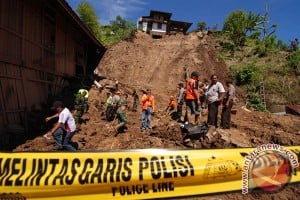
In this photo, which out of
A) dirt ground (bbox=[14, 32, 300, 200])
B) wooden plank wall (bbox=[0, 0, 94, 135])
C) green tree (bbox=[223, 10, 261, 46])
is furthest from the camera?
green tree (bbox=[223, 10, 261, 46])

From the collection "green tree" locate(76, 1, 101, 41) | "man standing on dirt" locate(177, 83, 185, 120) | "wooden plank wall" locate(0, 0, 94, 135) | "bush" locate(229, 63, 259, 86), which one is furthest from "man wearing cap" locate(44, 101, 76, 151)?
"green tree" locate(76, 1, 101, 41)

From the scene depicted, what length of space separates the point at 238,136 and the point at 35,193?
837cm

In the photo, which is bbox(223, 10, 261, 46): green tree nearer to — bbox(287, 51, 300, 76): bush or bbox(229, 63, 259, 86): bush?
bbox(287, 51, 300, 76): bush

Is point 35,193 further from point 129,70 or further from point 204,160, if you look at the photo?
point 129,70

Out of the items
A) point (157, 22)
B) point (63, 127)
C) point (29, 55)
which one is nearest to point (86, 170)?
point (63, 127)

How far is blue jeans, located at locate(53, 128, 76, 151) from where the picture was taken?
934 cm

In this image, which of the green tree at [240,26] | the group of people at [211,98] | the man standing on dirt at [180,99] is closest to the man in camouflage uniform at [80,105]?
the man standing on dirt at [180,99]

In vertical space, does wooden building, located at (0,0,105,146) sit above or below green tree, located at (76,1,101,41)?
below

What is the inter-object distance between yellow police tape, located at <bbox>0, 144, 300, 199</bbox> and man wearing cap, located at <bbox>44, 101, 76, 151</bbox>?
3.68 metres

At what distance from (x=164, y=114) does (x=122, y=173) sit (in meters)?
11.1

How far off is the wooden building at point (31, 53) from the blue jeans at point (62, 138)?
6.97 feet

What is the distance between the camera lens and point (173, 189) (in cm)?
585

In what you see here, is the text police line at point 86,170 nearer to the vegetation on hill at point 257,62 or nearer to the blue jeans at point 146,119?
the blue jeans at point 146,119

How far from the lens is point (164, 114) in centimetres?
1673
